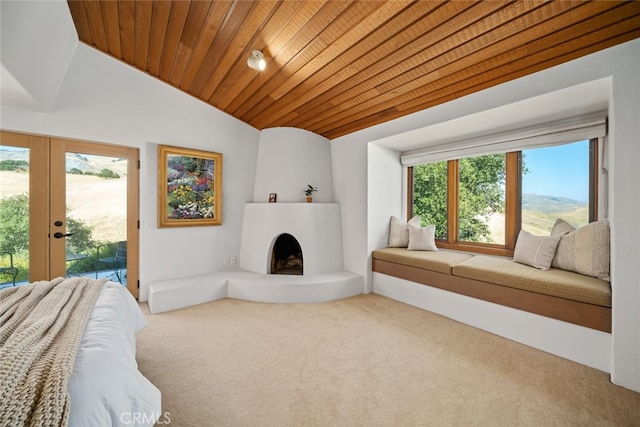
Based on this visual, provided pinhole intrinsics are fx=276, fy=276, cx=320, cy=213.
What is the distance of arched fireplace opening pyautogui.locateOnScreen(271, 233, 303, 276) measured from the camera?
4.06 meters

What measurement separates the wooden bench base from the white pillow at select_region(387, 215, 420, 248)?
55cm

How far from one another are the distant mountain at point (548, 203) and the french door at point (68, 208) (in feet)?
15.3

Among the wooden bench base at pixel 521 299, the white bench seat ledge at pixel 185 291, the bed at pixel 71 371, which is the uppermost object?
the bed at pixel 71 371

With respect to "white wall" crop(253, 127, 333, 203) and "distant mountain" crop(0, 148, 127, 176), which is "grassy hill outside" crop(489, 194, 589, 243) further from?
"distant mountain" crop(0, 148, 127, 176)

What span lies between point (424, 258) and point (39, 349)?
10.4 ft

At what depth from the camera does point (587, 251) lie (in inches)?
90.8

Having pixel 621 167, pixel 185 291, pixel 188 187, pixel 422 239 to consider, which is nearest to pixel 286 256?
pixel 185 291

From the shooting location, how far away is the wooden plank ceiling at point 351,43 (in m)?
1.81

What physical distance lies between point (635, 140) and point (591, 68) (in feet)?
1.97

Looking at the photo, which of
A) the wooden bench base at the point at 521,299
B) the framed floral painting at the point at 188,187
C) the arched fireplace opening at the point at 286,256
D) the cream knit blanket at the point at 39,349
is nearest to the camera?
the cream knit blanket at the point at 39,349

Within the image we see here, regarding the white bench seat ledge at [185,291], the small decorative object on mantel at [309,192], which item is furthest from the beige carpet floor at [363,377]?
the small decorative object on mantel at [309,192]

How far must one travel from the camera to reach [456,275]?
2.88 metres

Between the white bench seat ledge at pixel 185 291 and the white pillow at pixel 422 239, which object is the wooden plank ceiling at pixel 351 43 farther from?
the white bench seat ledge at pixel 185 291

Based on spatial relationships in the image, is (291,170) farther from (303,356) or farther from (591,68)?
(591,68)
